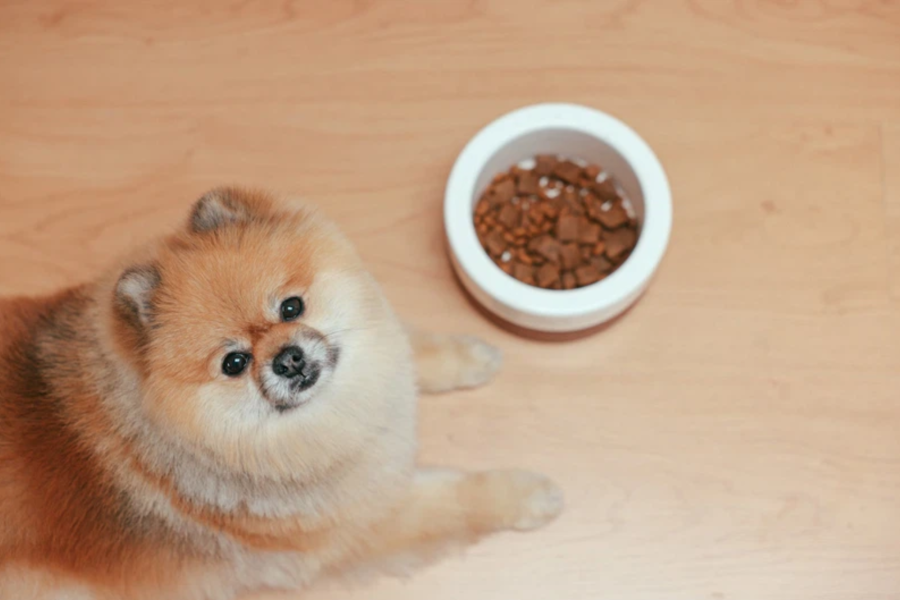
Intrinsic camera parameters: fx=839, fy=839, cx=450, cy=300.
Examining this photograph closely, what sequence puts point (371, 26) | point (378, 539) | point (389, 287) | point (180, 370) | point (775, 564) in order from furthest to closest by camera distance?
1. point (371, 26)
2. point (389, 287)
3. point (775, 564)
4. point (378, 539)
5. point (180, 370)

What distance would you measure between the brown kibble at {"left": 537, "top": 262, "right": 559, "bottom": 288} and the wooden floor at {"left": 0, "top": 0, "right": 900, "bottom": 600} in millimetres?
134

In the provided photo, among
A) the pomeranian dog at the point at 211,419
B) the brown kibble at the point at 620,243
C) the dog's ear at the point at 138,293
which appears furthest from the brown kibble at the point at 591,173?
the dog's ear at the point at 138,293

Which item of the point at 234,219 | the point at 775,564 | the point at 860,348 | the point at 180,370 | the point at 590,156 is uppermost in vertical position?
the point at 234,219

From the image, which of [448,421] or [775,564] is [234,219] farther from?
[775,564]

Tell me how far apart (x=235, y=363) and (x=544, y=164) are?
797mm

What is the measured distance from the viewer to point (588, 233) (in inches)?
63.3

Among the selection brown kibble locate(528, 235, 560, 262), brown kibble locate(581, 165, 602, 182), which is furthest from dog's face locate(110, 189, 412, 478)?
brown kibble locate(581, 165, 602, 182)

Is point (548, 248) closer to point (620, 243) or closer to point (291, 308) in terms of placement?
point (620, 243)

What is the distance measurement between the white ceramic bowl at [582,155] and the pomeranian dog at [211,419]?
0.24 m

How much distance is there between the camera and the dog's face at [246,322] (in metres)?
1.06

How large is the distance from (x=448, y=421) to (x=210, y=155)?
2.45 ft

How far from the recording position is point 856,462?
61.5 inches

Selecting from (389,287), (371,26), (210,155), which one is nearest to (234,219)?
(389,287)

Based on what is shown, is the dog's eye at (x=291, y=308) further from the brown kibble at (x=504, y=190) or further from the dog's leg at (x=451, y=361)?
the brown kibble at (x=504, y=190)
